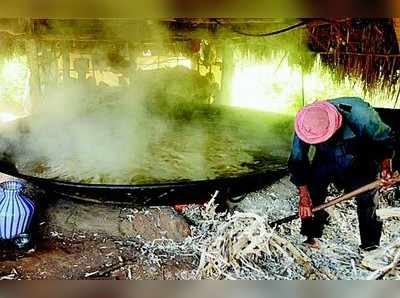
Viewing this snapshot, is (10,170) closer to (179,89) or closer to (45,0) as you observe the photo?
(45,0)

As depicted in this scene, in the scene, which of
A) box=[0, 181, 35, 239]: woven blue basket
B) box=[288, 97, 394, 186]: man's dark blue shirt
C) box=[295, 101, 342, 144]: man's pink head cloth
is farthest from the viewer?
box=[0, 181, 35, 239]: woven blue basket

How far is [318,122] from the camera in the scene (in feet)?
8.85

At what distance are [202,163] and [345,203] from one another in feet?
3.79

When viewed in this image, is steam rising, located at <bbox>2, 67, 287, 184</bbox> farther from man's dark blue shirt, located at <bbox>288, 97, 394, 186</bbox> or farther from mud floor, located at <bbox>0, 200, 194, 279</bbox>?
man's dark blue shirt, located at <bbox>288, 97, 394, 186</bbox>

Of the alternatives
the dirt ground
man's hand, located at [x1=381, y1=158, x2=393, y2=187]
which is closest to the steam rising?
the dirt ground

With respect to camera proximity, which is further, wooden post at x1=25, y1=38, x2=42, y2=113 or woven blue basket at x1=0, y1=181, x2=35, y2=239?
wooden post at x1=25, y1=38, x2=42, y2=113

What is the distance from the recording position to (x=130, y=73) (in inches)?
241

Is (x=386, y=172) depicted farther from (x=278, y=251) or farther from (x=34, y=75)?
(x=34, y=75)

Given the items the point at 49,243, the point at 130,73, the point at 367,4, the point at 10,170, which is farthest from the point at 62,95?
the point at 367,4

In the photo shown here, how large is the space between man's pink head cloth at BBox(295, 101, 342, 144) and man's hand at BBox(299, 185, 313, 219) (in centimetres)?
46

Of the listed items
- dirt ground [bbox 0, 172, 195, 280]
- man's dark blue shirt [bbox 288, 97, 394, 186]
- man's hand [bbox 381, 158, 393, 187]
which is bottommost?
dirt ground [bbox 0, 172, 195, 280]

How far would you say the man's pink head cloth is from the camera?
106 inches

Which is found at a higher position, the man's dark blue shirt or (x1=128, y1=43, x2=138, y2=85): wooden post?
(x1=128, y1=43, x2=138, y2=85): wooden post

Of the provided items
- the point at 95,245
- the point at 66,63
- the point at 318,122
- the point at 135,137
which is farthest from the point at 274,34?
the point at 66,63
